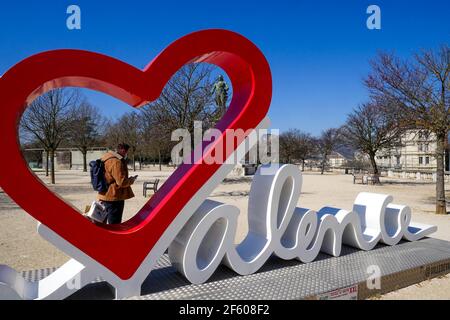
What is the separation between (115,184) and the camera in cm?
507

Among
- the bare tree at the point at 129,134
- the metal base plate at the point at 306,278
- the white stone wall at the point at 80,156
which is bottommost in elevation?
the metal base plate at the point at 306,278

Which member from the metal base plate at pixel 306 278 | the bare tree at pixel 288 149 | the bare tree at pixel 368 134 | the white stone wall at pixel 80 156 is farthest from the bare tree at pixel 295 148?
the metal base plate at pixel 306 278

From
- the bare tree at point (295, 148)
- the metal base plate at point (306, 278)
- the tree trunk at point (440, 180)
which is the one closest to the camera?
the metal base plate at point (306, 278)

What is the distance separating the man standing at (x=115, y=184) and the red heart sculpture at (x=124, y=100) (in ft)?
2.10

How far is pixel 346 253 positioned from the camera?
19.1 feet

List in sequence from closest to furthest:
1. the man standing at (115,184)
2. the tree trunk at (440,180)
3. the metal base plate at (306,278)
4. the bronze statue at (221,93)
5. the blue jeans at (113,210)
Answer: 1. the metal base plate at (306,278)
2. the man standing at (115,184)
3. the blue jeans at (113,210)
4. the tree trunk at (440,180)
5. the bronze statue at (221,93)

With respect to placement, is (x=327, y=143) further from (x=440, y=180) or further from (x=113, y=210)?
(x=113, y=210)

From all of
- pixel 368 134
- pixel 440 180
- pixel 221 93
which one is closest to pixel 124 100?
pixel 440 180

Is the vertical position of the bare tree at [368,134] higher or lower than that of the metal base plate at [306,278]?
higher

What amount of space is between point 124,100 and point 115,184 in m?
1.42

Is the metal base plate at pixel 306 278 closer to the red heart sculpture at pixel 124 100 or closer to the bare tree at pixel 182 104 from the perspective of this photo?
the red heart sculpture at pixel 124 100

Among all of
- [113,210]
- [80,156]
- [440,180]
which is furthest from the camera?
[80,156]

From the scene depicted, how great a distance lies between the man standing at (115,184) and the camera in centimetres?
493
